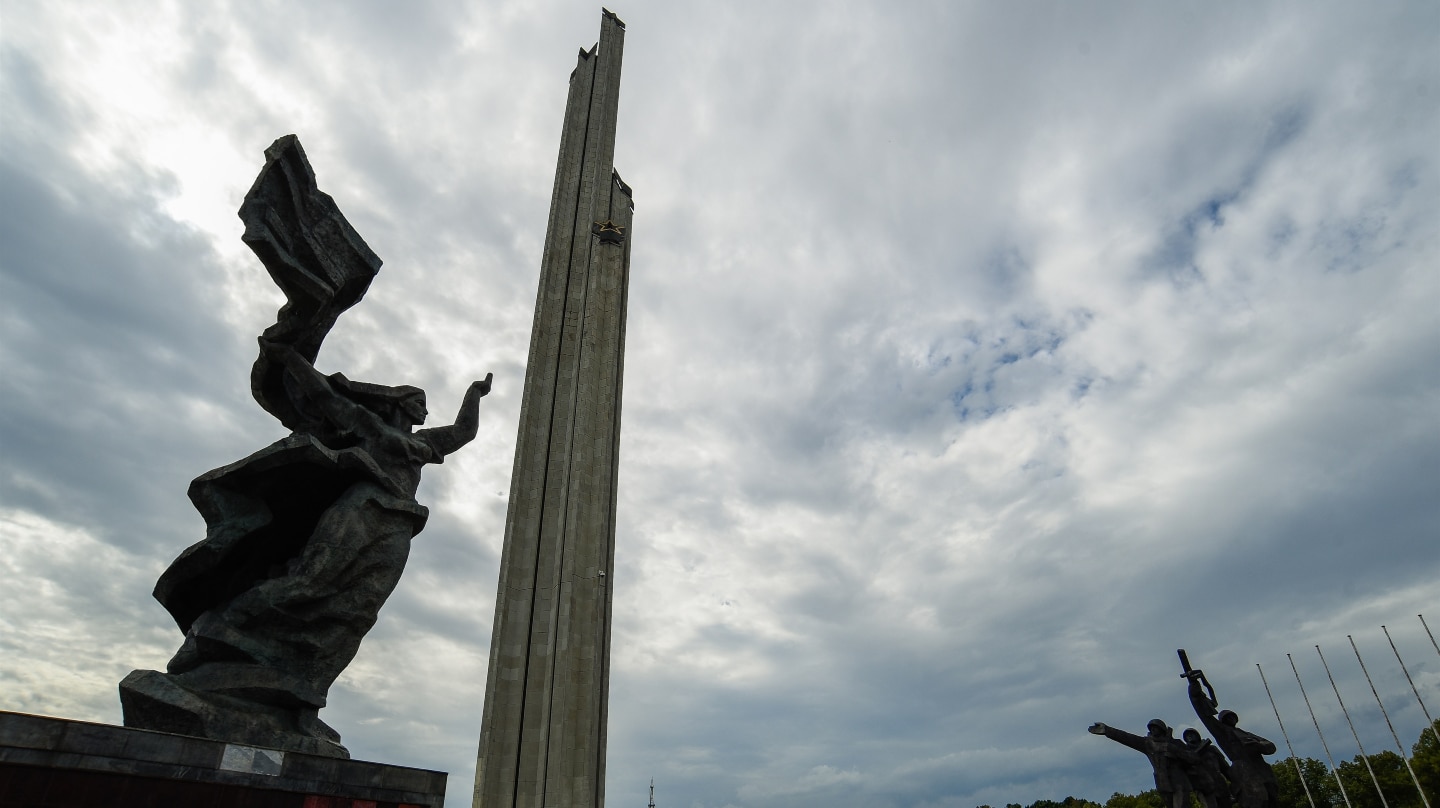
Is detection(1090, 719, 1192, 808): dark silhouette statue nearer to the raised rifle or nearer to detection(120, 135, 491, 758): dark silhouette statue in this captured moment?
the raised rifle

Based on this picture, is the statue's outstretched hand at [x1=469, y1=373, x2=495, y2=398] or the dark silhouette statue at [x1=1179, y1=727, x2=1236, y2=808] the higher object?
the statue's outstretched hand at [x1=469, y1=373, x2=495, y2=398]

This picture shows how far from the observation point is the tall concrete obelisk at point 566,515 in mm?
14195

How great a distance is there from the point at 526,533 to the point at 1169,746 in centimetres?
1229

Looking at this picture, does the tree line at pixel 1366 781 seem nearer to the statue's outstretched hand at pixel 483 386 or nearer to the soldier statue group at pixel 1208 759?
the soldier statue group at pixel 1208 759

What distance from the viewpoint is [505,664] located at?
14.7 meters

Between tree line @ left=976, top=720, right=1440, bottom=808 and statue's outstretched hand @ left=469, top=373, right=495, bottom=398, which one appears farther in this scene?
tree line @ left=976, top=720, right=1440, bottom=808

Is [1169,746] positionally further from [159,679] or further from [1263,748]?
[159,679]

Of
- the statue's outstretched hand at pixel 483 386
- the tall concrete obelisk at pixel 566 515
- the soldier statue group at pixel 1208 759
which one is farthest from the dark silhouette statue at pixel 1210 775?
the statue's outstretched hand at pixel 483 386

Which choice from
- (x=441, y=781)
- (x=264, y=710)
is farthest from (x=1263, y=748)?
(x=264, y=710)

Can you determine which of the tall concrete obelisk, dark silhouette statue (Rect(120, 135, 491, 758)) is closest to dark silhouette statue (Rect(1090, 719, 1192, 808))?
the tall concrete obelisk

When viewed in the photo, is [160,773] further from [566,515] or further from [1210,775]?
[1210,775]

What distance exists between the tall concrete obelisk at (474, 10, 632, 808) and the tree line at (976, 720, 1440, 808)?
1899 centimetres

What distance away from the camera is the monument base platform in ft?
13.0

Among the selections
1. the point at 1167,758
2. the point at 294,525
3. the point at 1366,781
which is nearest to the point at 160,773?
the point at 294,525
